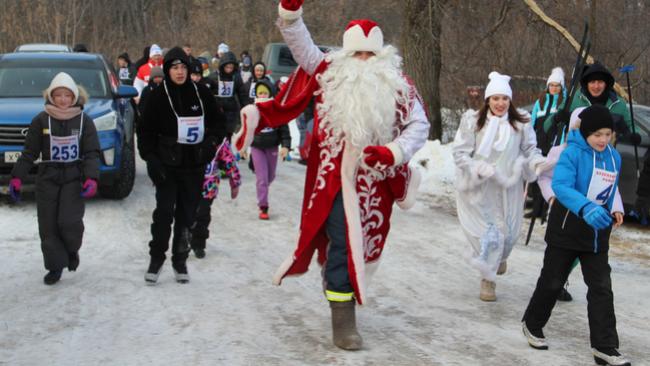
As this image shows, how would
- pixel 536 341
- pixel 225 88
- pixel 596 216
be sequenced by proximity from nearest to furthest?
pixel 596 216 → pixel 536 341 → pixel 225 88

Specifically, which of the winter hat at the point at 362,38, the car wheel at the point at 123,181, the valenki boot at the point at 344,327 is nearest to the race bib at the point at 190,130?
the winter hat at the point at 362,38

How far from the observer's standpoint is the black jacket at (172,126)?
306 inches

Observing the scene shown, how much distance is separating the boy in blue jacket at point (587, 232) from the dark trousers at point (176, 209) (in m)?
3.08

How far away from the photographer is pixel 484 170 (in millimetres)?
7590

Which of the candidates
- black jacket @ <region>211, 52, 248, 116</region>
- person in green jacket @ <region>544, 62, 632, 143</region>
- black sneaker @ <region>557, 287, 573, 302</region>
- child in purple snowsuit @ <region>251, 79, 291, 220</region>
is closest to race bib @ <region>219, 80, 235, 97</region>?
black jacket @ <region>211, 52, 248, 116</region>

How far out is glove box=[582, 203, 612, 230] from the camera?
5.63 meters

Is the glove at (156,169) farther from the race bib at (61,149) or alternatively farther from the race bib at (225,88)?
the race bib at (225,88)

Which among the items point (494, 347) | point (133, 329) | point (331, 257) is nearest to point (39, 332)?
point (133, 329)

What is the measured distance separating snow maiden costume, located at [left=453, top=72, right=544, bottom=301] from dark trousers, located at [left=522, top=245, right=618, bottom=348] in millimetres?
1479

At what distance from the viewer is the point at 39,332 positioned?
21.2ft

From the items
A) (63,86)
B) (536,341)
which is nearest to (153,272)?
(63,86)

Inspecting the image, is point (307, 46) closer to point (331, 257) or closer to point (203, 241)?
point (331, 257)

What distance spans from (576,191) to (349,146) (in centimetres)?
140

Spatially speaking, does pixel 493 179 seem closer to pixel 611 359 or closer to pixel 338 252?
pixel 338 252
